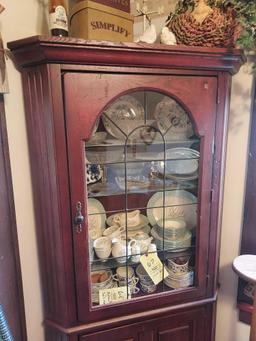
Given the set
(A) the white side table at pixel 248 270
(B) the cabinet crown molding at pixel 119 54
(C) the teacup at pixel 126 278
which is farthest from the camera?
(C) the teacup at pixel 126 278

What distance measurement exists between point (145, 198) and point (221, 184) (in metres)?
0.32

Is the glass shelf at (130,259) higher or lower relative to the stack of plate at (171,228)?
lower

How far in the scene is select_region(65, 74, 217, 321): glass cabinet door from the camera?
0.94 metres

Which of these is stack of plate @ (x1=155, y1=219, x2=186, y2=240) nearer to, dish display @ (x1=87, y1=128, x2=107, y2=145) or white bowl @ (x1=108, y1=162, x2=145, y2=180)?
white bowl @ (x1=108, y1=162, x2=145, y2=180)

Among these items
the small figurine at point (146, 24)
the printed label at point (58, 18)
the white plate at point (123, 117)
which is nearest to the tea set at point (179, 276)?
the white plate at point (123, 117)

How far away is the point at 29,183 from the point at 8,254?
297mm

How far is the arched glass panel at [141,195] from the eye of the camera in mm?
1029

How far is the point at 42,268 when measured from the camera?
1.15 metres

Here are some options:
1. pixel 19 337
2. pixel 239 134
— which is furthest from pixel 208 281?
pixel 19 337

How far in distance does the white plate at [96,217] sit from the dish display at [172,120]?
1.31 feet

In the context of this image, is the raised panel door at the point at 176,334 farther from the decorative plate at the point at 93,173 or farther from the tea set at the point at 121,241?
the decorative plate at the point at 93,173

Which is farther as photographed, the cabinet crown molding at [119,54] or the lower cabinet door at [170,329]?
the lower cabinet door at [170,329]

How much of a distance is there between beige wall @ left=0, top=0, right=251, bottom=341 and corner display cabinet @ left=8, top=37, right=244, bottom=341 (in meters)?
0.06

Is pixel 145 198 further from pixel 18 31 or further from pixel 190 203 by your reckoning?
pixel 18 31
